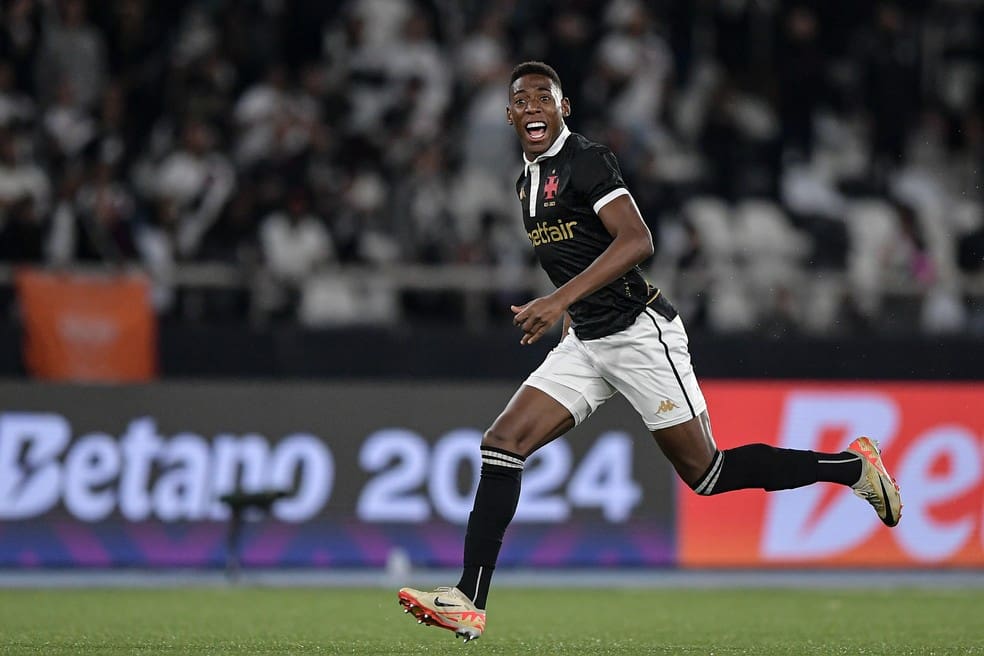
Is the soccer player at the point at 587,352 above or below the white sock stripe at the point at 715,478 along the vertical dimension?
above

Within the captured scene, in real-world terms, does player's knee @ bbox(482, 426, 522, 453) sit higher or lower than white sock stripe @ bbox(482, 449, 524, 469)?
higher

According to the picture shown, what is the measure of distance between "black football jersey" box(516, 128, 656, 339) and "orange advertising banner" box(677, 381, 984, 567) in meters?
5.18

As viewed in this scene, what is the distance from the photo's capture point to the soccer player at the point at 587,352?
6.38 metres

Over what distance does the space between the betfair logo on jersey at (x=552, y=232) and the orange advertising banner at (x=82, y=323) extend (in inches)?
210

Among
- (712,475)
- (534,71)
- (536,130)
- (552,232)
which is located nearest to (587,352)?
(552,232)

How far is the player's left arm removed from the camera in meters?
6.00

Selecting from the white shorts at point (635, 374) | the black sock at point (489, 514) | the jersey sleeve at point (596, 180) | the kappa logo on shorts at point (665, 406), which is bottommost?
the black sock at point (489, 514)

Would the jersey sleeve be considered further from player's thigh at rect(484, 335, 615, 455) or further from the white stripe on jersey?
player's thigh at rect(484, 335, 615, 455)

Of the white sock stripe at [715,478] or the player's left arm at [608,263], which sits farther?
the white sock stripe at [715,478]

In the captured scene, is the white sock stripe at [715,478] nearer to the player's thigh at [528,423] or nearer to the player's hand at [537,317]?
the player's thigh at [528,423]

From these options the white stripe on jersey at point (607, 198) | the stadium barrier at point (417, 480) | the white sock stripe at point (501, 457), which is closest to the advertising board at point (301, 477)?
Answer: the stadium barrier at point (417, 480)

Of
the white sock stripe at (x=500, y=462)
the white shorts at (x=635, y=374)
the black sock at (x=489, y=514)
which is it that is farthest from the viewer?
the white shorts at (x=635, y=374)

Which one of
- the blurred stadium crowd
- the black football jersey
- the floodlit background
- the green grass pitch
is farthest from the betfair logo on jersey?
the blurred stadium crowd

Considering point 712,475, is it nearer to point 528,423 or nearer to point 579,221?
point 528,423
